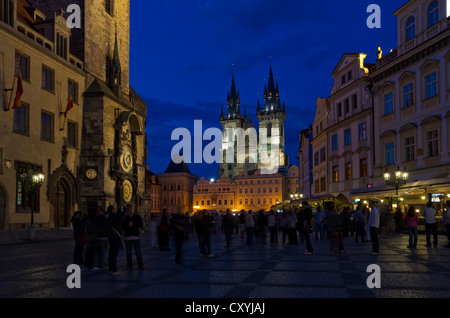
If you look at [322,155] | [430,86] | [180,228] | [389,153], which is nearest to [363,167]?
[389,153]

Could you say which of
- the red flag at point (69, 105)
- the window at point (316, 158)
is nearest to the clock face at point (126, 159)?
the red flag at point (69, 105)

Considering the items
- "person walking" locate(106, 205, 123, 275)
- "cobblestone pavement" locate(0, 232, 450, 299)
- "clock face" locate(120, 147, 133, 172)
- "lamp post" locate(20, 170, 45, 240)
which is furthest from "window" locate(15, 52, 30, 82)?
"person walking" locate(106, 205, 123, 275)

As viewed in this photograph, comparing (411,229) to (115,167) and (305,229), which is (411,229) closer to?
(305,229)

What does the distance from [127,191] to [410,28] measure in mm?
24347

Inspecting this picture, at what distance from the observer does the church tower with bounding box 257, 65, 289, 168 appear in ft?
552

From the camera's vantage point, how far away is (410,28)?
33.0 metres

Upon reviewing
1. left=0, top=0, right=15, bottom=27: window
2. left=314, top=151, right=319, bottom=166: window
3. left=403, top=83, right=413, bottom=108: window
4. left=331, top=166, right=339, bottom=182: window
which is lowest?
left=331, top=166, right=339, bottom=182: window

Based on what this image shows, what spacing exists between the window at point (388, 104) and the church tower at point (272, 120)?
5109 inches

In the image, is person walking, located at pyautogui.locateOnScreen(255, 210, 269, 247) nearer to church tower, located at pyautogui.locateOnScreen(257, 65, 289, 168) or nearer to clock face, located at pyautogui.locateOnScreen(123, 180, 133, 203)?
clock face, located at pyautogui.locateOnScreen(123, 180, 133, 203)

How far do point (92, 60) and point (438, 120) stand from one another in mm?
25325

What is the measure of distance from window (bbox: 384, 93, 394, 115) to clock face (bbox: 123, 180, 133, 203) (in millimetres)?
20875

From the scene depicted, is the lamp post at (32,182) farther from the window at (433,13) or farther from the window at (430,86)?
the window at (433,13)

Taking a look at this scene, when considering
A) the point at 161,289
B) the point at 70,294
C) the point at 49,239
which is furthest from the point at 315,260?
the point at 49,239

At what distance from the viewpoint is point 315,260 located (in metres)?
14.5
